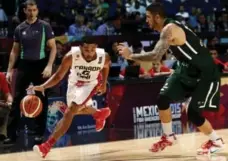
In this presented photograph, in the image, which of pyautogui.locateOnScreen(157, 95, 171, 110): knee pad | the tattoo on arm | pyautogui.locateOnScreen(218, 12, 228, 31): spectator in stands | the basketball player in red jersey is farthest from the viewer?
pyautogui.locateOnScreen(218, 12, 228, 31): spectator in stands

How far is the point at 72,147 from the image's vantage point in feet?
27.0

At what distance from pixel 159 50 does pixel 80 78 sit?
60.3 inches

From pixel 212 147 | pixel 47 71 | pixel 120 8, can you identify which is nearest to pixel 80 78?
pixel 47 71

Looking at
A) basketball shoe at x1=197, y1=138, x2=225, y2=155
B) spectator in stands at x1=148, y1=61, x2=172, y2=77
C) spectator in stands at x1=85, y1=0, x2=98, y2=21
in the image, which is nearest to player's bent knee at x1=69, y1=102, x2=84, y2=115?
basketball shoe at x1=197, y1=138, x2=225, y2=155

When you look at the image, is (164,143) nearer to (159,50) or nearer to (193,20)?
(159,50)

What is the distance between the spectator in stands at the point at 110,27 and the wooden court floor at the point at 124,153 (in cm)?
578

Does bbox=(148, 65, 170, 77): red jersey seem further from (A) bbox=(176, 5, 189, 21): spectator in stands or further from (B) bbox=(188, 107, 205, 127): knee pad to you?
(A) bbox=(176, 5, 189, 21): spectator in stands

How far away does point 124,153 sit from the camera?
7516 mm

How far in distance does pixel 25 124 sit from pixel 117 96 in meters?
1.67

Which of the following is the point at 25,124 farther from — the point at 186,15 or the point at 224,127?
the point at 186,15

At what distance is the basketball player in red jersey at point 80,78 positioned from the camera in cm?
→ 713

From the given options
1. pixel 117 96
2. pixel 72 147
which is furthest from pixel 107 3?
pixel 72 147

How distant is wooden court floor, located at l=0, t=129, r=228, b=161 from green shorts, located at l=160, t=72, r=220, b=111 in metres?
0.59

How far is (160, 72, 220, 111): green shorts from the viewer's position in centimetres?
685
